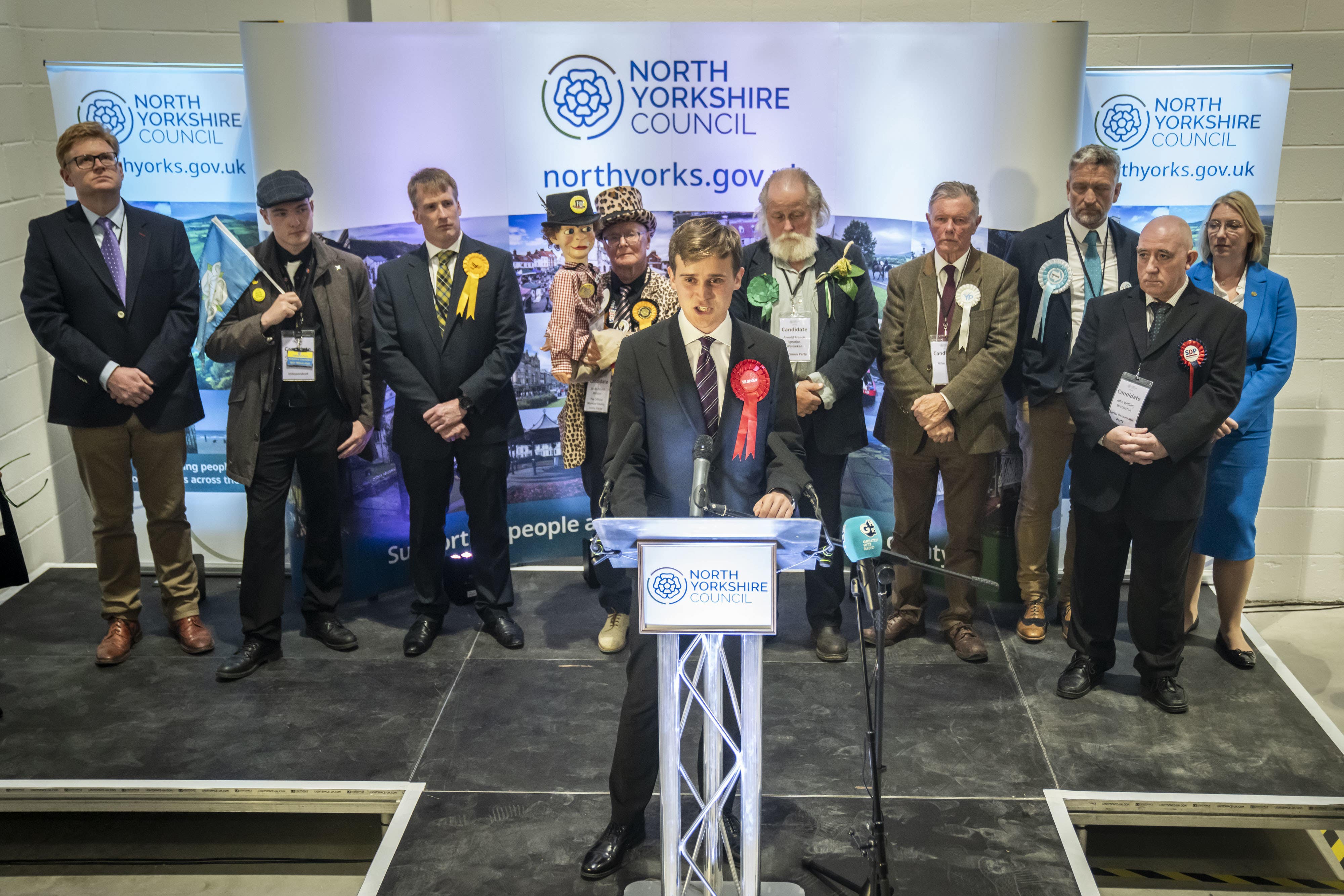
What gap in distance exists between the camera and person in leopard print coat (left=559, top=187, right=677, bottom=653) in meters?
4.09

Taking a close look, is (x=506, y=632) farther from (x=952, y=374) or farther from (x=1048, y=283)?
(x=1048, y=283)

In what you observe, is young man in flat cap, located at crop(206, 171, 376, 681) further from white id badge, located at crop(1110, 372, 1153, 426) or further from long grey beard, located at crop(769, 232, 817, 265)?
white id badge, located at crop(1110, 372, 1153, 426)

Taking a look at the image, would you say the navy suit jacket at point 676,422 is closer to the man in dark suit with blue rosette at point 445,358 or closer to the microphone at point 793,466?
the microphone at point 793,466

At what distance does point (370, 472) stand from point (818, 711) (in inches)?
80.7

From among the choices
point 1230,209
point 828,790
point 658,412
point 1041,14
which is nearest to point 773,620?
point 658,412

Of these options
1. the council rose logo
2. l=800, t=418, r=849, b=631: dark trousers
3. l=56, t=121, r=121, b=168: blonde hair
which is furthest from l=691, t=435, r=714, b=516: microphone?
l=56, t=121, r=121, b=168: blonde hair

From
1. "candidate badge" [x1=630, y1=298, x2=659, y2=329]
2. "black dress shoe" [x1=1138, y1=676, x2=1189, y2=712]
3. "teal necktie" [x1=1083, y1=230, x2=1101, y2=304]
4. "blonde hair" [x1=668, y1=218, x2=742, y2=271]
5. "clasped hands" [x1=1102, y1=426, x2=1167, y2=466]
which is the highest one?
"blonde hair" [x1=668, y1=218, x2=742, y2=271]

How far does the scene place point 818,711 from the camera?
389cm

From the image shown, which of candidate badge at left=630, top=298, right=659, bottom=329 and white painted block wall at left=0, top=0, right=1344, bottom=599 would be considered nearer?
candidate badge at left=630, top=298, right=659, bottom=329

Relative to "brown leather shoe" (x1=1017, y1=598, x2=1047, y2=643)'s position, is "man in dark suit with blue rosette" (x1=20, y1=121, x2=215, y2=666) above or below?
above

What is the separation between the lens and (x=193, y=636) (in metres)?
4.39

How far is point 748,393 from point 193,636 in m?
2.72

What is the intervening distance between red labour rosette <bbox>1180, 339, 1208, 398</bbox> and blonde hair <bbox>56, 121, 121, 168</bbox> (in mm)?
3675

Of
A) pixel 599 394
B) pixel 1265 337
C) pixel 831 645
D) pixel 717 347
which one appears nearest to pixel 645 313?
pixel 599 394
